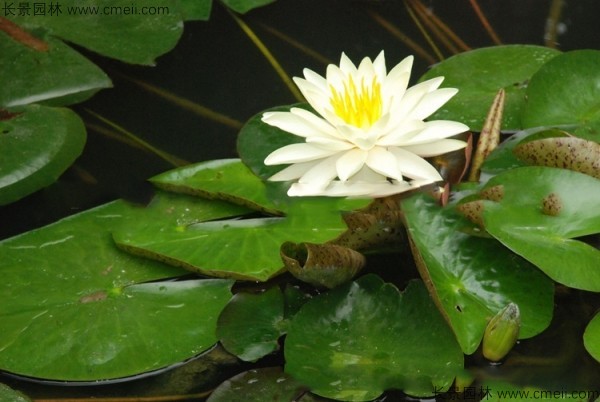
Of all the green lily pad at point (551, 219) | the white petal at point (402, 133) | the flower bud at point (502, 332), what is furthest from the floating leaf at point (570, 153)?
the flower bud at point (502, 332)

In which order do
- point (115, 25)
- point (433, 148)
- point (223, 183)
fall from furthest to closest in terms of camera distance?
point (115, 25) < point (223, 183) < point (433, 148)

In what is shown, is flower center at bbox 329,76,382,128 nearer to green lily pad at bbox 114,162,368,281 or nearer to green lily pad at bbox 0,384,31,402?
green lily pad at bbox 114,162,368,281

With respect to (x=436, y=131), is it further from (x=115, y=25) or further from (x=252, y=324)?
(x=115, y=25)

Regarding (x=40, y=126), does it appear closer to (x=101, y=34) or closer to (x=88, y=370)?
(x=101, y=34)

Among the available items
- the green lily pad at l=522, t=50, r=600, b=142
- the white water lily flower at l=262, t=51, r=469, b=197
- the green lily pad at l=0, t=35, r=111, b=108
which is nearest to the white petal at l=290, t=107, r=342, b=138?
the white water lily flower at l=262, t=51, r=469, b=197

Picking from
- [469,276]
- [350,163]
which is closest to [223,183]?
[350,163]

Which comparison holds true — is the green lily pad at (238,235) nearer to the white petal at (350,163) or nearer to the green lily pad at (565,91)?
the white petal at (350,163)

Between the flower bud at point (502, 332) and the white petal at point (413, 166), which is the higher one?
the white petal at point (413, 166)
